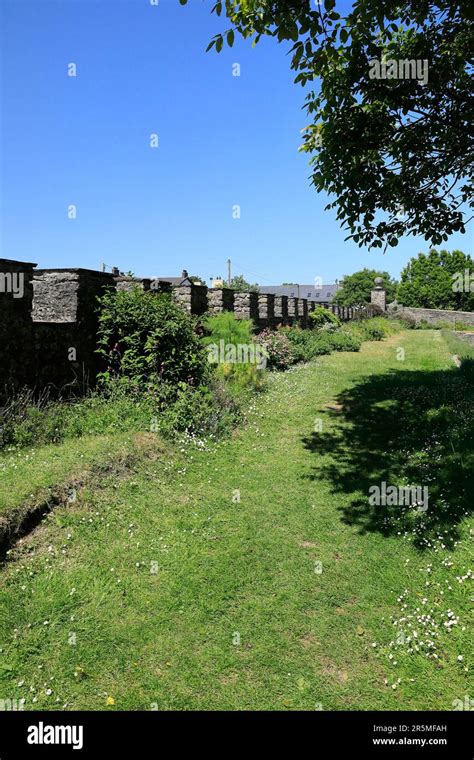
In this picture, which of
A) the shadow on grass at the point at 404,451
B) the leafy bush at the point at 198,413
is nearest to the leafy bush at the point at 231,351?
the leafy bush at the point at 198,413

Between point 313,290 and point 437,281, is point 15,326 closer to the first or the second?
point 437,281

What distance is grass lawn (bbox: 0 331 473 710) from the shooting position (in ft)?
10.6

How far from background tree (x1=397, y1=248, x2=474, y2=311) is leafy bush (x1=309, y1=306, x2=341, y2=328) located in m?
32.5

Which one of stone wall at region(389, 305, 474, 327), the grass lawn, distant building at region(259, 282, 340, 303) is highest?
distant building at region(259, 282, 340, 303)

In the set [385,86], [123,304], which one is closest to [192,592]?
[123,304]

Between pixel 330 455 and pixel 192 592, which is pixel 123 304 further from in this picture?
pixel 192 592

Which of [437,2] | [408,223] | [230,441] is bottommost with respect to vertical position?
[230,441]

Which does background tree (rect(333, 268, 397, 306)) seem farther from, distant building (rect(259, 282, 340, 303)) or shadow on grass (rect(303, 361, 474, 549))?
shadow on grass (rect(303, 361, 474, 549))

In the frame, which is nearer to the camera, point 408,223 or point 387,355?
point 408,223

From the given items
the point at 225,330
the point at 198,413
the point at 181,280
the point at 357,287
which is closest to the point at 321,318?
the point at 225,330

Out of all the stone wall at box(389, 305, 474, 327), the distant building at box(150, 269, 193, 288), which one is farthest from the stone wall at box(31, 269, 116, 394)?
the stone wall at box(389, 305, 474, 327)

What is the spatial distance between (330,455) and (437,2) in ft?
27.5

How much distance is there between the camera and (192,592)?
13.7ft

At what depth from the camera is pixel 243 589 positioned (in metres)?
4.25
